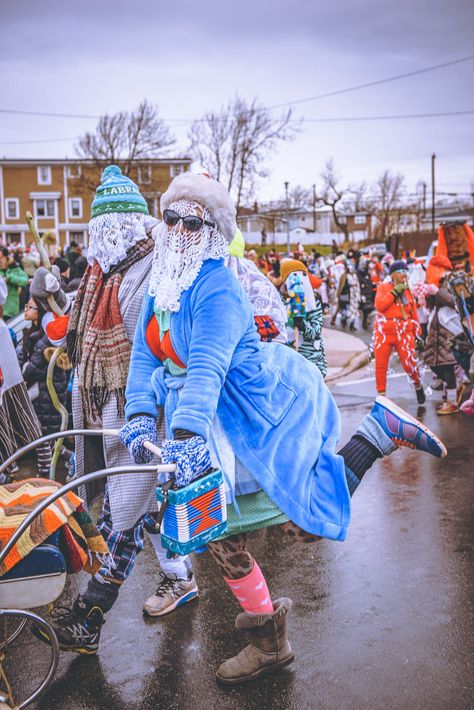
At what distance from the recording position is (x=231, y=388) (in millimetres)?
2928

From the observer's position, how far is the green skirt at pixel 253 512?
297 centimetres

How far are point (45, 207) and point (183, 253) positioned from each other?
6222cm

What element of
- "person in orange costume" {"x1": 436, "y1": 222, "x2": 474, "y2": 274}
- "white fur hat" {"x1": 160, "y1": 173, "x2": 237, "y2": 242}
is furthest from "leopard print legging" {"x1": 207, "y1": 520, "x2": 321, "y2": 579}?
"person in orange costume" {"x1": 436, "y1": 222, "x2": 474, "y2": 274}

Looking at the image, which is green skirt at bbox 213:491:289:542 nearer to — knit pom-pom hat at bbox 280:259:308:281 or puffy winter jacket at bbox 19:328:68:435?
puffy winter jacket at bbox 19:328:68:435

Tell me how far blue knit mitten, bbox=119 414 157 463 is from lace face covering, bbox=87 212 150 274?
Answer: 986 mm

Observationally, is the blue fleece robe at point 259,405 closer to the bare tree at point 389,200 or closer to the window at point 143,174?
the window at point 143,174

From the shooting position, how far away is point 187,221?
2955mm

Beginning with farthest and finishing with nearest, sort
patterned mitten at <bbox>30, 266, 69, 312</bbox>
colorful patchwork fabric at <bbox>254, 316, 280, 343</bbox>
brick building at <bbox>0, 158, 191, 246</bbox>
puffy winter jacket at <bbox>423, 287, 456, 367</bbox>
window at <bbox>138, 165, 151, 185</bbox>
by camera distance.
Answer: brick building at <bbox>0, 158, 191, 246</bbox>
window at <bbox>138, 165, 151, 185</bbox>
puffy winter jacket at <bbox>423, 287, 456, 367</bbox>
colorful patchwork fabric at <bbox>254, 316, 280, 343</bbox>
patterned mitten at <bbox>30, 266, 69, 312</bbox>

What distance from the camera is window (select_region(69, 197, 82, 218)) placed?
201 feet

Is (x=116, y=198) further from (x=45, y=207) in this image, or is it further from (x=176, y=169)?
(x=45, y=207)

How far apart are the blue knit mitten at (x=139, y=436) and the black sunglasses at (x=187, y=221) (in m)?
0.80

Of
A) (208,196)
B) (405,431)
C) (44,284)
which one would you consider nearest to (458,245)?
(44,284)

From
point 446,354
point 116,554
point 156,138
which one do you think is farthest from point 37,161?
point 116,554

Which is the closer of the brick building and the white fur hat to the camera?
the white fur hat
